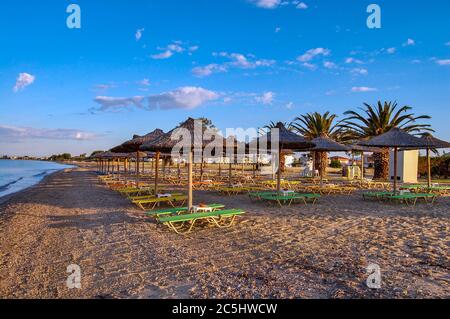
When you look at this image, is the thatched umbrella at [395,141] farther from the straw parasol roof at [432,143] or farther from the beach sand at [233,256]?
the beach sand at [233,256]

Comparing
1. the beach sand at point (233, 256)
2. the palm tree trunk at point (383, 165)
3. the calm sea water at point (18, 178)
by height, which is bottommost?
the calm sea water at point (18, 178)

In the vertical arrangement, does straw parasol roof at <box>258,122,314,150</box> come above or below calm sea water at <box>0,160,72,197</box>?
above

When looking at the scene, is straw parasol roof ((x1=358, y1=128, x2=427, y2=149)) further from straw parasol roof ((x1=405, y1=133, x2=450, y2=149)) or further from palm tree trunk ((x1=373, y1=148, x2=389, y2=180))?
palm tree trunk ((x1=373, y1=148, x2=389, y2=180))

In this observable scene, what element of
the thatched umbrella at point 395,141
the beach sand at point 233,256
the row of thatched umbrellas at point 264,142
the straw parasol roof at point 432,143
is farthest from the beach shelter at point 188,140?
the straw parasol roof at point 432,143

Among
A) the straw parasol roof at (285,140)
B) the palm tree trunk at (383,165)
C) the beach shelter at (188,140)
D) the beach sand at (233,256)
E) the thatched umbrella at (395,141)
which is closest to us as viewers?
the beach sand at (233,256)

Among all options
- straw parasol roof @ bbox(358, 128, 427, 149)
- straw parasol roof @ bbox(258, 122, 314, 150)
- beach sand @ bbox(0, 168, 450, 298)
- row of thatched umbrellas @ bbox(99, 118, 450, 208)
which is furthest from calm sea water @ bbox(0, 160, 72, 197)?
straw parasol roof @ bbox(358, 128, 427, 149)

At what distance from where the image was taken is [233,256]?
211 inches

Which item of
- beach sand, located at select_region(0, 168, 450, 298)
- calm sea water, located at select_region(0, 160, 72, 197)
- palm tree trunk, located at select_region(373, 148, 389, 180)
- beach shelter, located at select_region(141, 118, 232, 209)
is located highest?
beach shelter, located at select_region(141, 118, 232, 209)

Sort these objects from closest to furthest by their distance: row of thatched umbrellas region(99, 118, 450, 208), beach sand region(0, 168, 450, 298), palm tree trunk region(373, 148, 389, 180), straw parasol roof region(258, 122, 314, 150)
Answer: beach sand region(0, 168, 450, 298), row of thatched umbrellas region(99, 118, 450, 208), straw parasol roof region(258, 122, 314, 150), palm tree trunk region(373, 148, 389, 180)

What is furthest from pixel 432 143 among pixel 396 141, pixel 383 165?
pixel 383 165

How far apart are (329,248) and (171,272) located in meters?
2.78

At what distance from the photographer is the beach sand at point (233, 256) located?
4055 mm

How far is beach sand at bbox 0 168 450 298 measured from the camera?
405 centimetres

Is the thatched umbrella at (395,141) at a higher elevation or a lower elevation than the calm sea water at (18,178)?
higher
